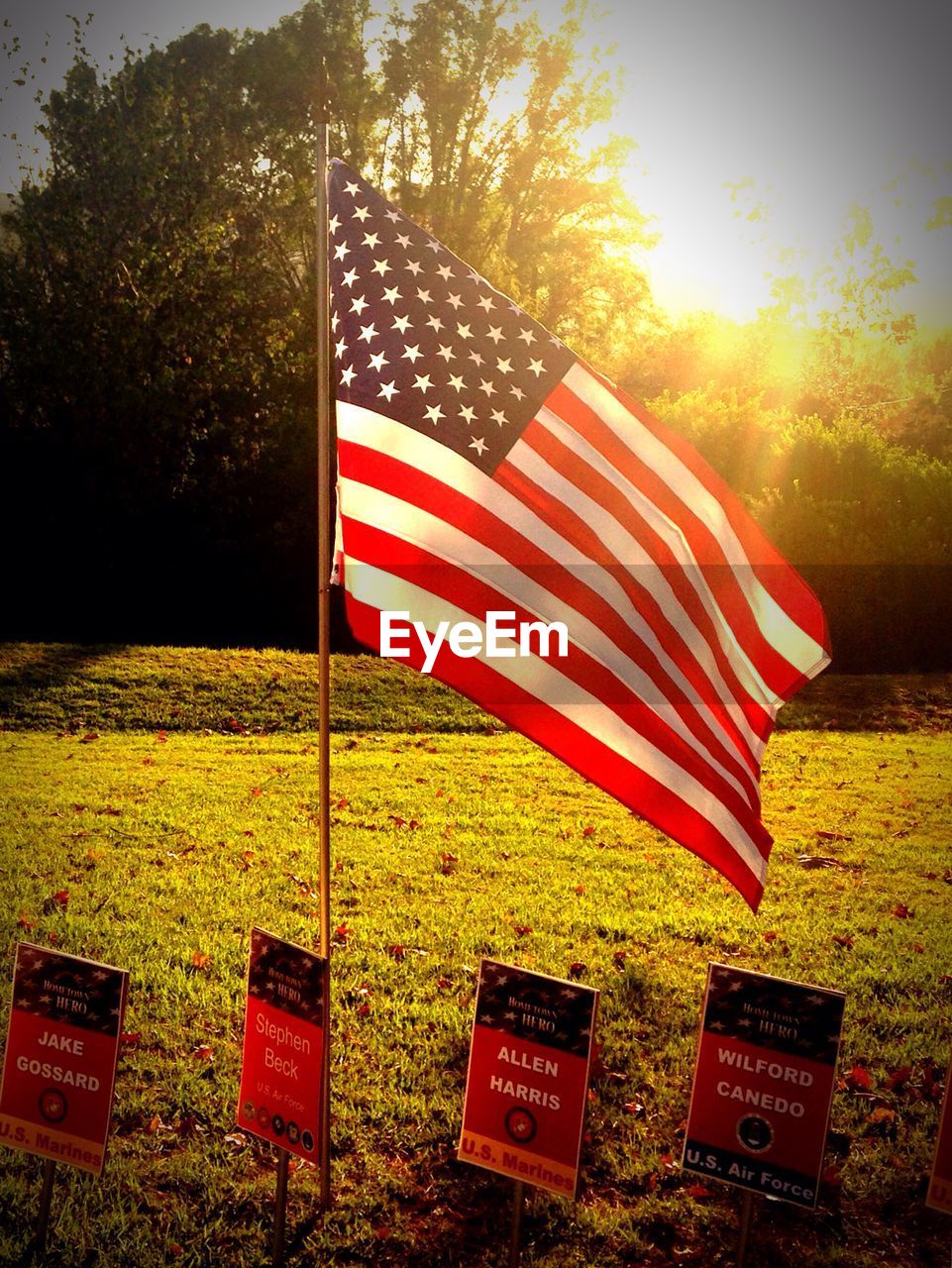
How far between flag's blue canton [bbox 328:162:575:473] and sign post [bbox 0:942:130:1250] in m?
1.81

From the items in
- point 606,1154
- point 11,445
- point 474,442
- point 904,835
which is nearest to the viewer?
point 474,442

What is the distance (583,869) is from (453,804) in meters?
1.60

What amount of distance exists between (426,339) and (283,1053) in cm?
214

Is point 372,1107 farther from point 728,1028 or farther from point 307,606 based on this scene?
point 307,606

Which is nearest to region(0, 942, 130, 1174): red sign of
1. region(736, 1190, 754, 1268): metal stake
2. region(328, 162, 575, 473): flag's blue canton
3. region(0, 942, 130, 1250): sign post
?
region(0, 942, 130, 1250): sign post

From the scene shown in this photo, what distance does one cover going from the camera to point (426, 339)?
326 centimetres

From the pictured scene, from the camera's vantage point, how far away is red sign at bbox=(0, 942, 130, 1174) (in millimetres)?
2934

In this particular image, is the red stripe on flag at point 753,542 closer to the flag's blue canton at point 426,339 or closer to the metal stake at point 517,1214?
the flag's blue canton at point 426,339

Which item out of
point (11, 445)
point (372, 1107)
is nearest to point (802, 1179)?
point (372, 1107)

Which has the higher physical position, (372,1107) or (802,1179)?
(802,1179)

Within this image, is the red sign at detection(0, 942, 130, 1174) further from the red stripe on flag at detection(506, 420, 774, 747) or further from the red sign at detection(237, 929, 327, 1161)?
the red stripe on flag at detection(506, 420, 774, 747)

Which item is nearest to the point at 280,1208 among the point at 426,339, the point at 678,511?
the point at 678,511

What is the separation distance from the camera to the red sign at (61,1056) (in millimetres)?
2934

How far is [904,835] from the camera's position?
8000 mm
